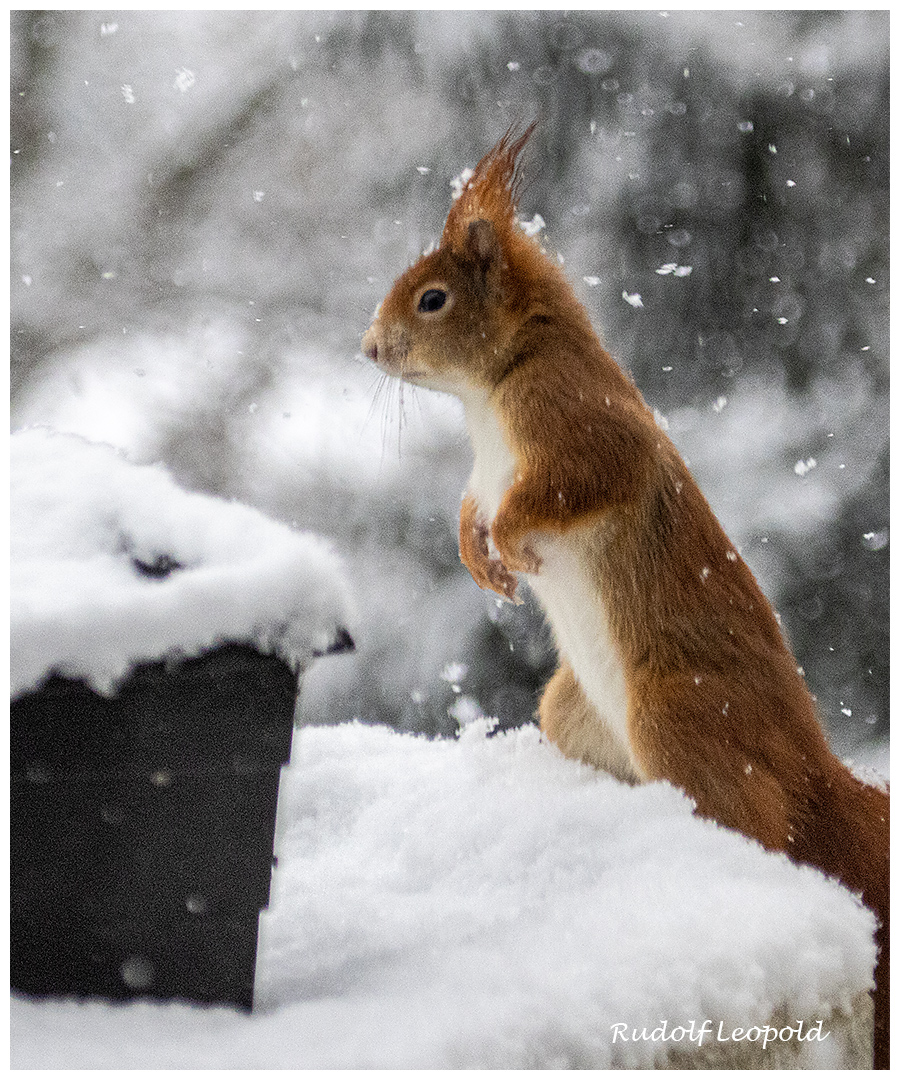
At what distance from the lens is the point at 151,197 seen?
1.47 meters

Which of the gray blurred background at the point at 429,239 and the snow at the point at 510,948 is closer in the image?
the snow at the point at 510,948

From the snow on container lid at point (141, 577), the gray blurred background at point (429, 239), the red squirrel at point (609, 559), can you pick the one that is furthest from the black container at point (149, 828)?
the gray blurred background at point (429, 239)

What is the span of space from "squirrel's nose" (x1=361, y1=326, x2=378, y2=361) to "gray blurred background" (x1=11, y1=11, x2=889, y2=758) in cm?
58

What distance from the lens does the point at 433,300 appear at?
776 millimetres

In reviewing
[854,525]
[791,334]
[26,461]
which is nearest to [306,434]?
[791,334]

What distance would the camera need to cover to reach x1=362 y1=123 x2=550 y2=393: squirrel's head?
2.52ft

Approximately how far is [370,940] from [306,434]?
1.06m

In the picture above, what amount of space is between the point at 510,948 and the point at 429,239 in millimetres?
1008

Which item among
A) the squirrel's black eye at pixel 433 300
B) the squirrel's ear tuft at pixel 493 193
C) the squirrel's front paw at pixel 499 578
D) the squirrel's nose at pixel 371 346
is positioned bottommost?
the squirrel's front paw at pixel 499 578

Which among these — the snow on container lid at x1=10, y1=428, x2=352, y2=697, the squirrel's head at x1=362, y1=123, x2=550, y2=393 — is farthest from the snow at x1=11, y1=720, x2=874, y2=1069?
the squirrel's head at x1=362, y1=123, x2=550, y2=393

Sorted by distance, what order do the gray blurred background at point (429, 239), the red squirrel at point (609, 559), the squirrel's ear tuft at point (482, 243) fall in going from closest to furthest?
1. the red squirrel at point (609, 559)
2. the squirrel's ear tuft at point (482, 243)
3. the gray blurred background at point (429, 239)

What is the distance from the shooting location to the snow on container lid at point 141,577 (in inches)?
17.0

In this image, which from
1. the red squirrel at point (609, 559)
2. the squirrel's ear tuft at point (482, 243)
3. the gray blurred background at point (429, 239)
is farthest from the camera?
the gray blurred background at point (429, 239)

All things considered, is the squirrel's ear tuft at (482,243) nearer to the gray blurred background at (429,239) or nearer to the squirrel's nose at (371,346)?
the squirrel's nose at (371,346)
